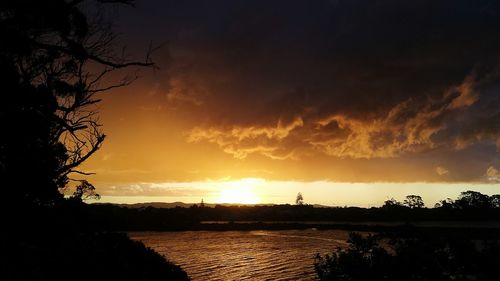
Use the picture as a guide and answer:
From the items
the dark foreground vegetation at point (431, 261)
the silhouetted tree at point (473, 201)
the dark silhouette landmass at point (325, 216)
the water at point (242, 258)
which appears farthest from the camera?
the silhouetted tree at point (473, 201)

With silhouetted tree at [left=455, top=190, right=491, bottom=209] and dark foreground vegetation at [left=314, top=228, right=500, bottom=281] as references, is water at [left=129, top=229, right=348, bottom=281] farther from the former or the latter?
silhouetted tree at [left=455, top=190, right=491, bottom=209]

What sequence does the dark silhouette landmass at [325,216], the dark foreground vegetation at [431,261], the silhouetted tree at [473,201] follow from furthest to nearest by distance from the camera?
the silhouetted tree at [473,201] → the dark silhouette landmass at [325,216] → the dark foreground vegetation at [431,261]

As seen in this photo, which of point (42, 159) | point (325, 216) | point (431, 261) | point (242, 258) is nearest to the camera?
point (431, 261)

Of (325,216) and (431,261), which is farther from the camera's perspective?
(325,216)

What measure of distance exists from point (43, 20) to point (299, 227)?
7094cm

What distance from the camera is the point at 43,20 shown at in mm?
16844

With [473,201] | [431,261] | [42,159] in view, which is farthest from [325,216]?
[431,261]

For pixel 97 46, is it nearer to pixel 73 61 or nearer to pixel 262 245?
pixel 73 61

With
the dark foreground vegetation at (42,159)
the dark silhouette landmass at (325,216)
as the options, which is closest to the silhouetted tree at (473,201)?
the dark silhouette landmass at (325,216)

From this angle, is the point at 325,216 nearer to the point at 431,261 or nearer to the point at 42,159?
the point at 42,159

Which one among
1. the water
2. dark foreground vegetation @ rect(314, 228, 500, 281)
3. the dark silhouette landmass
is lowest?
the water

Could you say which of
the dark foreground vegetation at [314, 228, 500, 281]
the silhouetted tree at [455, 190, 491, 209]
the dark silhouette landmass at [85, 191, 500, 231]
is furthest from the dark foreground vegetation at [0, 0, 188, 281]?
the silhouetted tree at [455, 190, 491, 209]

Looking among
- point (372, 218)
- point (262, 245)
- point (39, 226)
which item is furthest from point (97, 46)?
point (372, 218)

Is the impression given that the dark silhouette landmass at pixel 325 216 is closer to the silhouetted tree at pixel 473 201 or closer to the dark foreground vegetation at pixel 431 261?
the silhouetted tree at pixel 473 201
